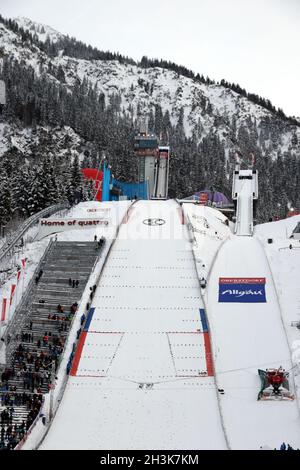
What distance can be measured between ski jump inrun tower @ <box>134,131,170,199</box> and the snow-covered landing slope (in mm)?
29470

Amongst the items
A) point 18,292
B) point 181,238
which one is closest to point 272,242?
point 181,238

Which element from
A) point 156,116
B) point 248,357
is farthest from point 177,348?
point 156,116

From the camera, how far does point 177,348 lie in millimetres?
24500

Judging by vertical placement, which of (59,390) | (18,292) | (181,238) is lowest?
(59,390)

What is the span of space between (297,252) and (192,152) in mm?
93257

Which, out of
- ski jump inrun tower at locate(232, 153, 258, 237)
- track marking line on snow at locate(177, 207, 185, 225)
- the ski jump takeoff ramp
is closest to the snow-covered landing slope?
the ski jump takeoff ramp

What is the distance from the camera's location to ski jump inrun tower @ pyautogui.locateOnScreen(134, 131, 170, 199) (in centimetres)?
6256

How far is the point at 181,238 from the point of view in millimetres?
36281

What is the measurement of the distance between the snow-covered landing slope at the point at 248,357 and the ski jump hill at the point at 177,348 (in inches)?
1.8

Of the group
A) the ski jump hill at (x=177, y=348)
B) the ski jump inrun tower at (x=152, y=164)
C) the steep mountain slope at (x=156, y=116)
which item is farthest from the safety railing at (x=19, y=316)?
the steep mountain slope at (x=156, y=116)

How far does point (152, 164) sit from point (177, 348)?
4066 cm

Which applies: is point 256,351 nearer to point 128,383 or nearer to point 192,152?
point 128,383

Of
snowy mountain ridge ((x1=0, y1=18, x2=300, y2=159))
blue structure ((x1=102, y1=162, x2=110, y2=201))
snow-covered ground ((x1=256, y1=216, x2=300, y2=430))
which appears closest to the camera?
snow-covered ground ((x1=256, y1=216, x2=300, y2=430))

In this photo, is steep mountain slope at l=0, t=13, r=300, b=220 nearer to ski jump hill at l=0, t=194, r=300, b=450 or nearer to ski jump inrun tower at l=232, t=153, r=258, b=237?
ski jump inrun tower at l=232, t=153, r=258, b=237
